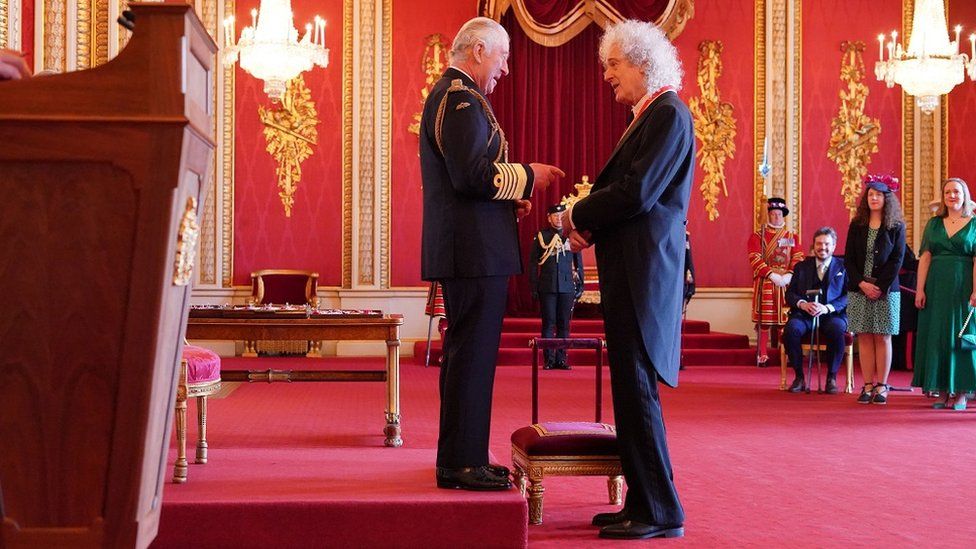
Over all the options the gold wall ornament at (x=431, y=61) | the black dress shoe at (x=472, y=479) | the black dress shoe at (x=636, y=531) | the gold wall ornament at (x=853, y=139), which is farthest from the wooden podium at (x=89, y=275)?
the gold wall ornament at (x=853, y=139)

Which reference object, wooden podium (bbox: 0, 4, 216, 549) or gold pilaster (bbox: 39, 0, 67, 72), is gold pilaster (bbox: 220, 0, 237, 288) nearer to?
gold pilaster (bbox: 39, 0, 67, 72)

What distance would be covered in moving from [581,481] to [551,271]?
5643mm

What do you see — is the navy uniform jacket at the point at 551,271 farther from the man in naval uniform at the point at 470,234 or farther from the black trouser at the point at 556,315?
the man in naval uniform at the point at 470,234

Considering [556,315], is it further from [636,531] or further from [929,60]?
[636,531]

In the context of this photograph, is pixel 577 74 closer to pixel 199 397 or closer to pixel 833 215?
pixel 833 215

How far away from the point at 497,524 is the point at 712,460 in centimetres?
202

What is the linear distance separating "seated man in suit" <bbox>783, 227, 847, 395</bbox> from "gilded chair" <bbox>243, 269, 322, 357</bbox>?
4.94m

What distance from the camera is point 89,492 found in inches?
74.0

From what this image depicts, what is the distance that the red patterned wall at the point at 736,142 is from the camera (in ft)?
38.5

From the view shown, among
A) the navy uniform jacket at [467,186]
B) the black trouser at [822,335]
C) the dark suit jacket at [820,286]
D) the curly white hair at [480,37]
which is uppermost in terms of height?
the curly white hair at [480,37]

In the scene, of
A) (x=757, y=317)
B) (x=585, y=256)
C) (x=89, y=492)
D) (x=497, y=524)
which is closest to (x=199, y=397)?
(x=497, y=524)

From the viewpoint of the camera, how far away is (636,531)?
10.3 ft

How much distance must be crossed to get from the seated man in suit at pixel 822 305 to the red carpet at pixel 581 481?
2.47 ft

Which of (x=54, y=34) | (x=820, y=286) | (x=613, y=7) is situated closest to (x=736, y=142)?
(x=613, y=7)
